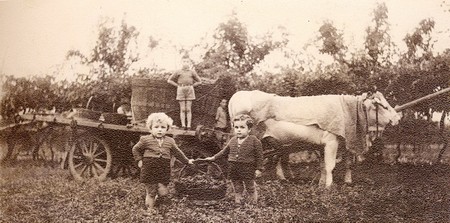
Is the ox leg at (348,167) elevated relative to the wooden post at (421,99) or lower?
lower

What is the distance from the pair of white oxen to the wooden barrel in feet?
0.41

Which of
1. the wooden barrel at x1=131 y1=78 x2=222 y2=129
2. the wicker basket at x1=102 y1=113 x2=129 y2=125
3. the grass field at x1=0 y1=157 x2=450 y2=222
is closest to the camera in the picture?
the grass field at x1=0 y1=157 x2=450 y2=222

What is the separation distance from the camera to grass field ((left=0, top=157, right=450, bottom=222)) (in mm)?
2574

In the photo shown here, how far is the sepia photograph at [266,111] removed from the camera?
2604mm

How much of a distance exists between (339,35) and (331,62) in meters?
0.14

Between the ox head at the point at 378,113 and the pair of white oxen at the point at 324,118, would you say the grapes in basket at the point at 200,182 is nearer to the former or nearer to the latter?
the pair of white oxen at the point at 324,118

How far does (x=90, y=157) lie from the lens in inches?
112

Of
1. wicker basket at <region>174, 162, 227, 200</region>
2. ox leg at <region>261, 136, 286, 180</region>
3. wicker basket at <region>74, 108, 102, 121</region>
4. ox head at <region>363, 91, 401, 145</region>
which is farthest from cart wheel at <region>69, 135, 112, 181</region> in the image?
ox head at <region>363, 91, 401, 145</region>

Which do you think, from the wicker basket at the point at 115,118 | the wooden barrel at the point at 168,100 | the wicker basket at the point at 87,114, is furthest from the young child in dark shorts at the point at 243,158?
the wicker basket at the point at 87,114

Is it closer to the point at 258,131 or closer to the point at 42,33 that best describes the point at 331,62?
the point at 258,131

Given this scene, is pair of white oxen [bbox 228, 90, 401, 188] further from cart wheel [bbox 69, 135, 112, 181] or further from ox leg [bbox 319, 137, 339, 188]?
cart wheel [bbox 69, 135, 112, 181]

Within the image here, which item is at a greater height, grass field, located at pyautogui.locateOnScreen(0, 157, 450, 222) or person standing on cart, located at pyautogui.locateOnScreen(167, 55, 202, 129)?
person standing on cart, located at pyautogui.locateOnScreen(167, 55, 202, 129)

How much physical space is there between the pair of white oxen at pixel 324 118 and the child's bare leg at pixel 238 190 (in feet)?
0.89

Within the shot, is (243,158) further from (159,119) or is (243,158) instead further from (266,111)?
(159,119)
